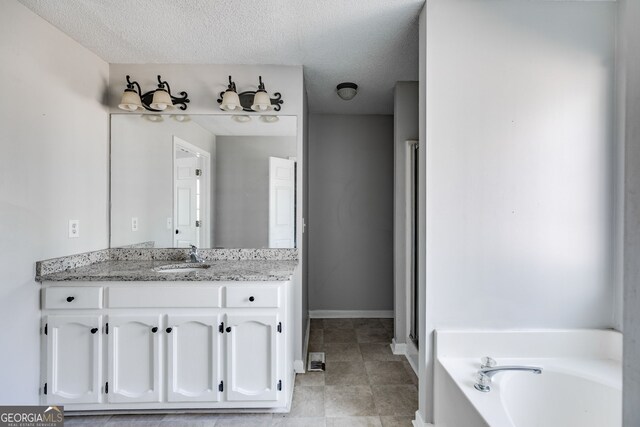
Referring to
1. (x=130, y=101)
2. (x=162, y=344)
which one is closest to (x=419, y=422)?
(x=162, y=344)

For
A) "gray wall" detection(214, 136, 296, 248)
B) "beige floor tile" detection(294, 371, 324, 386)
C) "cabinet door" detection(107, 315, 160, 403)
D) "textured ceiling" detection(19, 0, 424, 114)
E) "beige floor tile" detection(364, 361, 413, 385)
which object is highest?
"textured ceiling" detection(19, 0, 424, 114)

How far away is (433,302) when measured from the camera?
65.7 inches

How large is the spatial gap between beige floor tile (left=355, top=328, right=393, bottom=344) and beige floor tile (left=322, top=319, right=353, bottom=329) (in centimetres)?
17

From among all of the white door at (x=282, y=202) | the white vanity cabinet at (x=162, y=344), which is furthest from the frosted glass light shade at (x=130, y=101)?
the white vanity cabinet at (x=162, y=344)

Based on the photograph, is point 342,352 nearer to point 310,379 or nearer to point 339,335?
point 339,335

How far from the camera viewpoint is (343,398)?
6.75 ft

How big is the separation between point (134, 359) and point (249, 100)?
1911 millimetres

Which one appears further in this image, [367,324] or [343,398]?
[367,324]

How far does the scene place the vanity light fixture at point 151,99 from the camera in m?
2.21

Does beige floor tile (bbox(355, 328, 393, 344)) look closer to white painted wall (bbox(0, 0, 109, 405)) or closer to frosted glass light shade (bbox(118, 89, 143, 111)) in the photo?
white painted wall (bbox(0, 0, 109, 405))

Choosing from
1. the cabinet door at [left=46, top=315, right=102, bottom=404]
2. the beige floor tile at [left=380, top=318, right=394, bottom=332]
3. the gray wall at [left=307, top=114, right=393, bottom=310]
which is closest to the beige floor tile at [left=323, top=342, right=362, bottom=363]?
the beige floor tile at [left=380, top=318, right=394, bottom=332]

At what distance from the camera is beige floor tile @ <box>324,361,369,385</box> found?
2.26 metres

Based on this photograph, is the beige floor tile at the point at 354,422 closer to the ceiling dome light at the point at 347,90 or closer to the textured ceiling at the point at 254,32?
the textured ceiling at the point at 254,32

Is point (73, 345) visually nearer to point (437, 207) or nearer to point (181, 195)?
point (181, 195)
